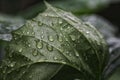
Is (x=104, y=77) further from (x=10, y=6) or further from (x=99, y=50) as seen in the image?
(x=10, y=6)

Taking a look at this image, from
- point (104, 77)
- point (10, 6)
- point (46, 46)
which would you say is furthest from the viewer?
point (10, 6)

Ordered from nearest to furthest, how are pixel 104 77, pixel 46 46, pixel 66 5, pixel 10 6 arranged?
1. pixel 46 46
2. pixel 104 77
3. pixel 66 5
4. pixel 10 6

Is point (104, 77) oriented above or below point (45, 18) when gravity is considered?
below

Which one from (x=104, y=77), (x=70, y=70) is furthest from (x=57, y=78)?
(x=104, y=77)

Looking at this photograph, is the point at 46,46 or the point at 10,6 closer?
the point at 46,46

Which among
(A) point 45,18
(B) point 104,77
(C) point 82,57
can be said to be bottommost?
(B) point 104,77
